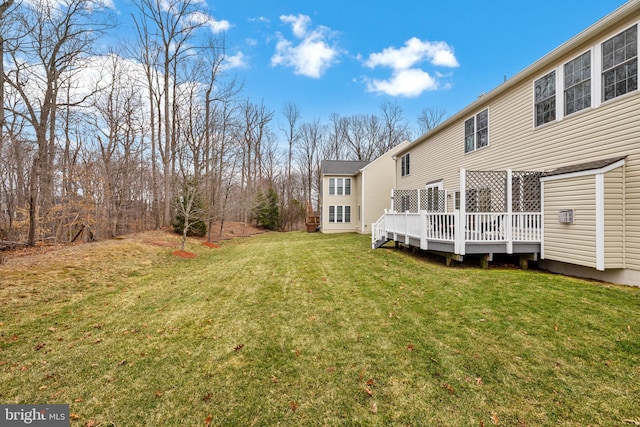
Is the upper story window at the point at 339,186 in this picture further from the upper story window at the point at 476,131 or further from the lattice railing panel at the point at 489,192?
the lattice railing panel at the point at 489,192

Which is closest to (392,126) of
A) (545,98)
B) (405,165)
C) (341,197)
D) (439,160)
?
(341,197)

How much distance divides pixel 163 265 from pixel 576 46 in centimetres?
1293

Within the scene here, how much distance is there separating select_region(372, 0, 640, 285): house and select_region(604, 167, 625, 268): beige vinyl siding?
0.02 meters

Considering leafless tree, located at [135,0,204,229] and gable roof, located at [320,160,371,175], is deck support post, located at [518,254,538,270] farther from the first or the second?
leafless tree, located at [135,0,204,229]

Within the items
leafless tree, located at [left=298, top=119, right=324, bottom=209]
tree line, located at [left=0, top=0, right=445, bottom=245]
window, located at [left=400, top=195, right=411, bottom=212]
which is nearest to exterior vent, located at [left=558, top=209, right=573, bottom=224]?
window, located at [left=400, top=195, right=411, bottom=212]

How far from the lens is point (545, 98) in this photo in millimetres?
7145

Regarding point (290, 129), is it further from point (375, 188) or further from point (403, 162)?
point (403, 162)

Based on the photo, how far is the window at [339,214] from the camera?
21406 millimetres

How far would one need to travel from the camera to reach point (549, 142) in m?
6.98

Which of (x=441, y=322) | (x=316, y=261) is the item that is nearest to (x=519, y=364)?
(x=441, y=322)

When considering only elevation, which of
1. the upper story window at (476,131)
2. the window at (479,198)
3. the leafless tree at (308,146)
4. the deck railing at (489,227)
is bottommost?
the deck railing at (489,227)

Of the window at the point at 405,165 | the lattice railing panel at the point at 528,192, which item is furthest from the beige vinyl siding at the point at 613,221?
the window at the point at 405,165

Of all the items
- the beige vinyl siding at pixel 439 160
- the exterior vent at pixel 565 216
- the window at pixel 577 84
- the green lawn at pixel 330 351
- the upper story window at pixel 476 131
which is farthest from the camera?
the beige vinyl siding at pixel 439 160

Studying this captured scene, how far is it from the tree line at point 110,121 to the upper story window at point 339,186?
6.62m
